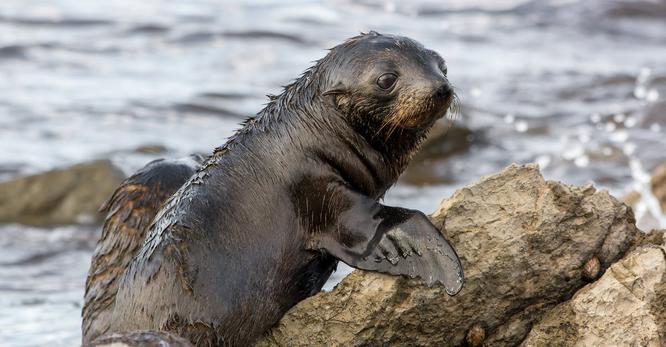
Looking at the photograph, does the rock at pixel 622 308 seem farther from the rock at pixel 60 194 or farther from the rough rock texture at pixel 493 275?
the rock at pixel 60 194

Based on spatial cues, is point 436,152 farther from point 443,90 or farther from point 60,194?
point 443,90

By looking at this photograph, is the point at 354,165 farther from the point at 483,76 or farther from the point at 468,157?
the point at 483,76

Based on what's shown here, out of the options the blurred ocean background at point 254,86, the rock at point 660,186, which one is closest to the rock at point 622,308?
the blurred ocean background at point 254,86

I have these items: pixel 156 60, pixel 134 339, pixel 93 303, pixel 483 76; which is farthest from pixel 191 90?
pixel 134 339

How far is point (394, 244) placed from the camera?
569cm

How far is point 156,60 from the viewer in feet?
63.0

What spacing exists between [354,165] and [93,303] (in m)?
1.67

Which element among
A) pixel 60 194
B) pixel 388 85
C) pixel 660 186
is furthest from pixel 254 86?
pixel 388 85

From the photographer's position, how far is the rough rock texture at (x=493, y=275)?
227 inches

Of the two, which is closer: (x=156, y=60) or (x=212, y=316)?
(x=212, y=316)

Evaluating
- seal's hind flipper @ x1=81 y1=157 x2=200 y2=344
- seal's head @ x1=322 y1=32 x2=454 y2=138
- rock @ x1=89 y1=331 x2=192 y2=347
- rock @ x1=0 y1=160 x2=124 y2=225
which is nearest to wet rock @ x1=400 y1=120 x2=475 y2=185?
rock @ x1=0 y1=160 x2=124 y2=225

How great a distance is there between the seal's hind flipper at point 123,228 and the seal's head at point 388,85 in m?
1.22

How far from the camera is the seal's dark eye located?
19.4 ft

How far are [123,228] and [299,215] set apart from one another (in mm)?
1235
